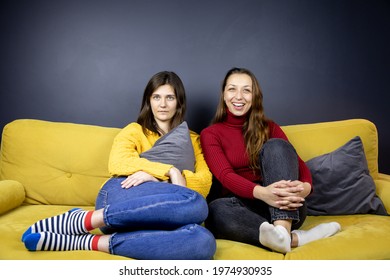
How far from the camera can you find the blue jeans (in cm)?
150

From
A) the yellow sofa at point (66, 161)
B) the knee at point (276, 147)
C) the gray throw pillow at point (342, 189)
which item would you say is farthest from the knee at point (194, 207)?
the gray throw pillow at point (342, 189)

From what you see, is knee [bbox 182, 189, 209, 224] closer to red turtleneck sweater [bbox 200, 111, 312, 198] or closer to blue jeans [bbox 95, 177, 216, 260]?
blue jeans [bbox 95, 177, 216, 260]

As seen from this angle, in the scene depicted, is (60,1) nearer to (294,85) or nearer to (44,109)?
(44,109)

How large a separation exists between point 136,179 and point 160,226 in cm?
30

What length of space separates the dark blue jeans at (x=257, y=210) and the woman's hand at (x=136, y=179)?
0.32 metres

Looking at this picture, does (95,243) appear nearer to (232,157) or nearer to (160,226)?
(160,226)

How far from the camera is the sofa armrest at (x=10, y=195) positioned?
6.67 ft

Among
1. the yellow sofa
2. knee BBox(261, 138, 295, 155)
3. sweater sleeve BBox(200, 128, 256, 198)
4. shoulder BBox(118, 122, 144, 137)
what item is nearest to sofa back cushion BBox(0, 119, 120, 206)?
the yellow sofa

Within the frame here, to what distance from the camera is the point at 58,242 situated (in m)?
1.54

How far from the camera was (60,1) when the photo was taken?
275 cm

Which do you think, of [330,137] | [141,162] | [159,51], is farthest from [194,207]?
[159,51]

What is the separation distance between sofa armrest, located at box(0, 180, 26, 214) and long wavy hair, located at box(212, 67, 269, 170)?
3.48ft

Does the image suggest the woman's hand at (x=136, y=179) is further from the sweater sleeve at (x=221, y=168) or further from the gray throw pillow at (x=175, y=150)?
the sweater sleeve at (x=221, y=168)
